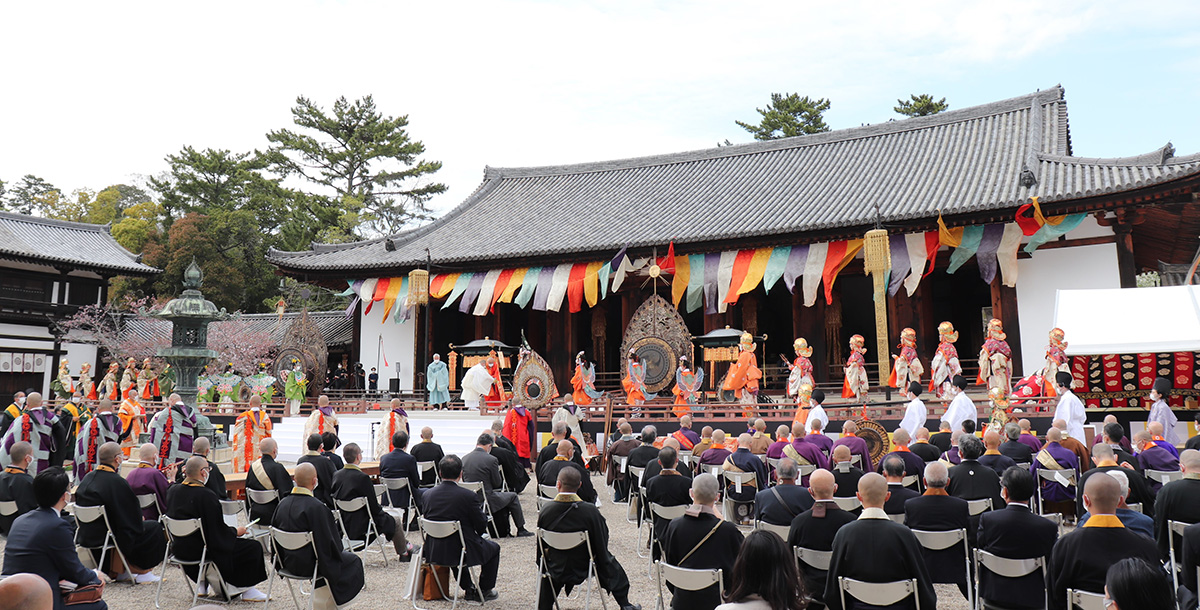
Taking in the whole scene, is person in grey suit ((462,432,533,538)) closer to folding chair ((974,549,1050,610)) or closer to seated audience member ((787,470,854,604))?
seated audience member ((787,470,854,604))

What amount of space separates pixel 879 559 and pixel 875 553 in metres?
0.03

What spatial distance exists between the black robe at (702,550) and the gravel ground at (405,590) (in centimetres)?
166

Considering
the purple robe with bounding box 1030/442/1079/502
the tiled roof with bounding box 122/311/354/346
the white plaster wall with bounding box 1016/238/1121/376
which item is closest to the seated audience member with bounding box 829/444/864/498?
the purple robe with bounding box 1030/442/1079/502

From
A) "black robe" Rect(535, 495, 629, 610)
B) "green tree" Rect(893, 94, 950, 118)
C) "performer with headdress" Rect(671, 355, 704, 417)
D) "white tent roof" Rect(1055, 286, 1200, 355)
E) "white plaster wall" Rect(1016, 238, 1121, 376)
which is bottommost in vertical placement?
"black robe" Rect(535, 495, 629, 610)

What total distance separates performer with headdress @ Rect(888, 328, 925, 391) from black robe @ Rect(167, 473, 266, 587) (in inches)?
454

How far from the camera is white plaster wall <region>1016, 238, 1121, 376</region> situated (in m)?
15.1

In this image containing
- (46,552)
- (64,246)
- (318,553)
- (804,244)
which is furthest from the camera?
(64,246)

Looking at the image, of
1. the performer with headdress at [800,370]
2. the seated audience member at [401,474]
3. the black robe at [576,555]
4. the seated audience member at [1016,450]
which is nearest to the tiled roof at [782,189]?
the performer with headdress at [800,370]

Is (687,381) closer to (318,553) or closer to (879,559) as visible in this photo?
(318,553)

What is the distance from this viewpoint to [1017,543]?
4.39 meters

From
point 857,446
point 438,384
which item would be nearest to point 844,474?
point 857,446

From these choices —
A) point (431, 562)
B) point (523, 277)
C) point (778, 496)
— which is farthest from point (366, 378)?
point (778, 496)

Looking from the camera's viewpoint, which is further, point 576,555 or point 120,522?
point 120,522

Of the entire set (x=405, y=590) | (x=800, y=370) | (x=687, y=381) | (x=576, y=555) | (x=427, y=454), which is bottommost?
(x=405, y=590)
